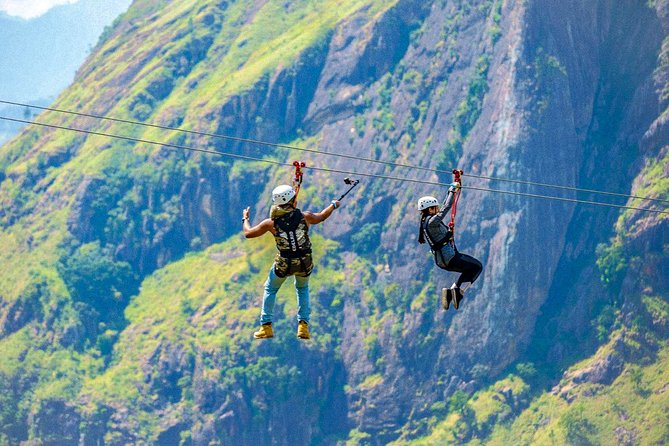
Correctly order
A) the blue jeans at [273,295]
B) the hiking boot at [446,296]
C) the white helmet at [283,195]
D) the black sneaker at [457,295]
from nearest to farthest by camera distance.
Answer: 1. the white helmet at [283,195]
2. the blue jeans at [273,295]
3. the black sneaker at [457,295]
4. the hiking boot at [446,296]

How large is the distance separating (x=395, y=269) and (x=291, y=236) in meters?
129

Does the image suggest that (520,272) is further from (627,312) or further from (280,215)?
(280,215)

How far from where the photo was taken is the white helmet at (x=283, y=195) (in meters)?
30.2

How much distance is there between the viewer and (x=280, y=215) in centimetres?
3086

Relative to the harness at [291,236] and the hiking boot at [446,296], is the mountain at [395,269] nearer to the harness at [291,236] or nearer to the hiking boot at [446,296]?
the hiking boot at [446,296]

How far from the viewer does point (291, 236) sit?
31.2 m

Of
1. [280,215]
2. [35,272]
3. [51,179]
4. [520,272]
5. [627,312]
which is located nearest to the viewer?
[280,215]

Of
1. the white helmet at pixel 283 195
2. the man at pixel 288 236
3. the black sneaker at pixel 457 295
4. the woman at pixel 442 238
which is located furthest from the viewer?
the black sneaker at pixel 457 295

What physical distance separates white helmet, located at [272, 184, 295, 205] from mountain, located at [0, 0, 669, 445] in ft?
360

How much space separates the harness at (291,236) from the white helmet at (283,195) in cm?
48

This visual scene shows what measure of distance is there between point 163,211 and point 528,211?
188 ft

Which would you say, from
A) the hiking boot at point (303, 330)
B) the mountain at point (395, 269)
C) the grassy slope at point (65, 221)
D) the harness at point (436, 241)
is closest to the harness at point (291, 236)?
the hiking boot at point (303, 330)

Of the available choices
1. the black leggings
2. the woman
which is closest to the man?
the woman

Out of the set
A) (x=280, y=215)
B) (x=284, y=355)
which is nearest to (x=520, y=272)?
(x=284, y=355)
